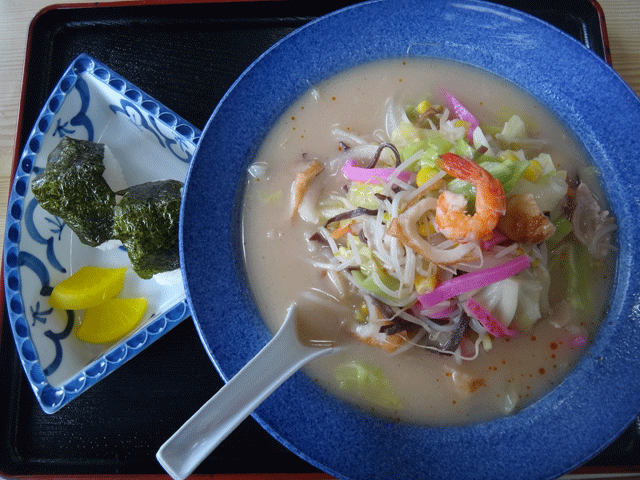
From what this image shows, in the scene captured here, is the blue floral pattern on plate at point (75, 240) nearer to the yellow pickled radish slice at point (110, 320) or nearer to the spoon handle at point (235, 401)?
the yellow pickled radish slice at point (110, 320)

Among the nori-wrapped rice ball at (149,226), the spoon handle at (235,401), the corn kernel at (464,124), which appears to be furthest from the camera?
the nori-wrapped rice ball at (149,226)

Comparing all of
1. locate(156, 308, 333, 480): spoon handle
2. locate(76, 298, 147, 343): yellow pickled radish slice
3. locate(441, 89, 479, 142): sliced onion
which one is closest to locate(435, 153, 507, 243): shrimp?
locate(441, 89, 479, 142): sliced onion

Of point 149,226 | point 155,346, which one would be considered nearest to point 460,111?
point 149,226

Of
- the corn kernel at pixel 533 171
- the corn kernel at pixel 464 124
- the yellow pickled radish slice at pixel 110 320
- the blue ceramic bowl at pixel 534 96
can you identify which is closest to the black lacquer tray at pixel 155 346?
the yellow pickled radish slice at pixel 110 320

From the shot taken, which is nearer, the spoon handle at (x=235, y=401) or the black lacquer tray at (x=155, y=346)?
the spoon handle at (x=235, y=401)

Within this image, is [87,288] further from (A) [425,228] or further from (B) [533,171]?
(B) [533,171]

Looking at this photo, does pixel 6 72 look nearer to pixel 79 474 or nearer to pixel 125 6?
pixel 125 6

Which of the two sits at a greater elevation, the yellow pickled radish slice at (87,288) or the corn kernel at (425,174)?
the corn kernel at (425,174)
